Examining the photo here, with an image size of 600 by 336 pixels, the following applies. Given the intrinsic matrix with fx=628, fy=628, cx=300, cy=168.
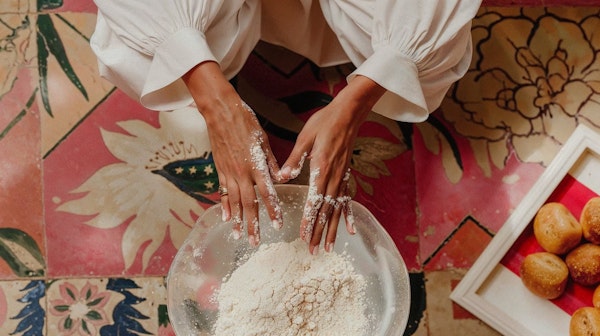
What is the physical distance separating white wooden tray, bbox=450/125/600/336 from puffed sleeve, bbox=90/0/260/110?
0.60m

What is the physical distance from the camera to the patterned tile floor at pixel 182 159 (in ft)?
3.75

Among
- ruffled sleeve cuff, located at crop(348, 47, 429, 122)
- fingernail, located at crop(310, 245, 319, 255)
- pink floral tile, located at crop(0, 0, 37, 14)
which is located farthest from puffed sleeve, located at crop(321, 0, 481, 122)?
pink floral tile, located at crop(0, 0, 37, 14)

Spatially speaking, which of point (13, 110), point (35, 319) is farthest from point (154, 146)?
point (35, 319)

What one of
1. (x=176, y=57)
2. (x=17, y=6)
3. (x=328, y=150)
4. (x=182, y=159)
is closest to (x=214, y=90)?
(x=176, y=57)

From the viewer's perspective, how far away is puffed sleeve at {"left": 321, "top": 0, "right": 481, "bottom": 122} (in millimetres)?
844

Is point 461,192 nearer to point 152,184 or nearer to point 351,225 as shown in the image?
point 351,225

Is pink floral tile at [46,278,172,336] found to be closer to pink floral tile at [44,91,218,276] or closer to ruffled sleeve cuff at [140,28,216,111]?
pink floral tile at [44,91,218,276]

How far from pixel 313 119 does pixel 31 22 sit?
2.16 feet

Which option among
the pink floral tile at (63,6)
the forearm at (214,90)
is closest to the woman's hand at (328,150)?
the forearm at (214,90)

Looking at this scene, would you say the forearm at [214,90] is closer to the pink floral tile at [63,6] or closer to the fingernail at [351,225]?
the fingernail at [351,225]

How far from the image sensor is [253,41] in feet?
3.23

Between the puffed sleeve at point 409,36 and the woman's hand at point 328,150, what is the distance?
0.10 feet

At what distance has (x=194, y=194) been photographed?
117 cm

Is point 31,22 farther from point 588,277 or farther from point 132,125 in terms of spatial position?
point 588,277
